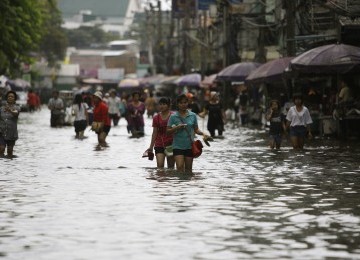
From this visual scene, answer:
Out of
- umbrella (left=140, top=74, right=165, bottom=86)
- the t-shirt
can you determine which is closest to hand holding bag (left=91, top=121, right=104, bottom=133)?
the t-shirt

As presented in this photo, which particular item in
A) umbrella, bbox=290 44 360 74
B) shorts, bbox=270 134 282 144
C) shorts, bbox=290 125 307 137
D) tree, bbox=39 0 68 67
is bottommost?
shorts, bbox=270 134 282 144

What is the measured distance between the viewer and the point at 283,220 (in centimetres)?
1281

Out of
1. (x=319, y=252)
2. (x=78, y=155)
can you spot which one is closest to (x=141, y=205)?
(x=319, y=252)

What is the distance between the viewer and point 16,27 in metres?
47.2

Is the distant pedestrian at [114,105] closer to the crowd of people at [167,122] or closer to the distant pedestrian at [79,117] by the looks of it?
the crowd of people at [167,122]

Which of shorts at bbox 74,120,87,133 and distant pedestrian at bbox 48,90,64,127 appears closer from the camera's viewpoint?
shorts at bbox 74,120,87,133

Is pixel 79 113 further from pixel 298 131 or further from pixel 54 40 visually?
pixel 54 40

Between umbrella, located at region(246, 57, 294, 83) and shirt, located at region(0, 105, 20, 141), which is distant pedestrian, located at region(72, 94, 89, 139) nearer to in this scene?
umbrella, located at region(246, 57, 294, 83)

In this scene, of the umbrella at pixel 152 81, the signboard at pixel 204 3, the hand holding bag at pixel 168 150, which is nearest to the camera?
the hand holding bag at pixel 168 150

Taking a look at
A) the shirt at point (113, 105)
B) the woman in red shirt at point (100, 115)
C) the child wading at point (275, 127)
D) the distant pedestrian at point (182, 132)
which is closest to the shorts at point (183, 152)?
the distant pedestrian at point (182, 132)

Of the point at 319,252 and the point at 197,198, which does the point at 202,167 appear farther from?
the point at 319,252

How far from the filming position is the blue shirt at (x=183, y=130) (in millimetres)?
19359

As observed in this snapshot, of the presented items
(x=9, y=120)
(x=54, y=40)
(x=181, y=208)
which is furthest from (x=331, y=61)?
(x=54, y=40)

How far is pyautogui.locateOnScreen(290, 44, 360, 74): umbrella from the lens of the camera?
3119 cm
